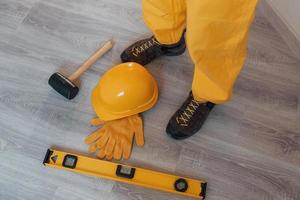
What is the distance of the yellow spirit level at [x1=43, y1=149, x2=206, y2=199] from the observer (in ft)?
3.33

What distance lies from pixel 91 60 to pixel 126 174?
0.47 m

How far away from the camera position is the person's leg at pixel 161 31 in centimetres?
93

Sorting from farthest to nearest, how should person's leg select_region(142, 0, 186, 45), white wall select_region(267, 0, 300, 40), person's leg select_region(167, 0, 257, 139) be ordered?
white wall select_region(267, 0, 300, 40) → person's leg select_region(142, 0, 186, 45) → person's leg select_region(167, 0, 257, 139)

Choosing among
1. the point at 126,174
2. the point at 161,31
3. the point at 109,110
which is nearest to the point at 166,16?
the point at 161,31

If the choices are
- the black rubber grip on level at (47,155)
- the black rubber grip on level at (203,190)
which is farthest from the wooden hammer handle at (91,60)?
the black rubber grip on level at (203,190)

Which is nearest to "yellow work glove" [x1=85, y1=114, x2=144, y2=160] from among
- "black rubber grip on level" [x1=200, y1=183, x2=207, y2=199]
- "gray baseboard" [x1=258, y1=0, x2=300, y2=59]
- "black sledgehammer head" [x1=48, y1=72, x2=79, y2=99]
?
"black sledgehammer head" [x1=48, y1=72, x2=79, y2=99]

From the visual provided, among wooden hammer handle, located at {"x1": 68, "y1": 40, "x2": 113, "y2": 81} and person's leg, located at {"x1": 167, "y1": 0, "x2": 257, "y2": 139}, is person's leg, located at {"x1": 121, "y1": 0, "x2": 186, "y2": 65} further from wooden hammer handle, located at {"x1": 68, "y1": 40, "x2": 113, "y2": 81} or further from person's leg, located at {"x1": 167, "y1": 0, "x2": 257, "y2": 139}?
person's leg, located at {"x1": 167, "y1": 0, "x2": 257, "y2": 139}

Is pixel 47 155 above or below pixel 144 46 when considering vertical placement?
below

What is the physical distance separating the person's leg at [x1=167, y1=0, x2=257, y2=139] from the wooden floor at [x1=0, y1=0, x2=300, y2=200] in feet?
0.83

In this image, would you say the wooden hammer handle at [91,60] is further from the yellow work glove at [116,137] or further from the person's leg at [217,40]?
the person's leg at [217,40]

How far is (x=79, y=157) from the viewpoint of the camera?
1.06 meters

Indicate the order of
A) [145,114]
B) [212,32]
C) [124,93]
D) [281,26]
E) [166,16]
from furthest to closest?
[281,26] < [145,114] < [124,93] < [166,16] < [212,32]

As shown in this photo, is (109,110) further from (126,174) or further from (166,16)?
(166,16)

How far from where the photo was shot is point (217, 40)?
73cm
